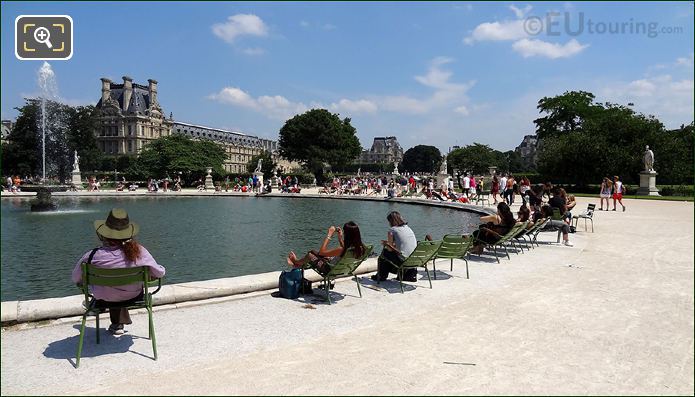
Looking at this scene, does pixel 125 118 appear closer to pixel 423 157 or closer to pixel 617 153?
pixel 423 157

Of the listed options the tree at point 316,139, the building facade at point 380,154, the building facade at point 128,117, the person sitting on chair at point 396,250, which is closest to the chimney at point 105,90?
the building facade at point 128,117

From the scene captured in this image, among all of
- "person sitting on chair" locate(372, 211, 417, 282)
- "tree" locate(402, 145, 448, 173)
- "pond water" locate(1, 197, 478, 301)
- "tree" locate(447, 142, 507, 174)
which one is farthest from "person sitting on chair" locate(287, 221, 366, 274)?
"tree" locate(402, 145, 448, 173)

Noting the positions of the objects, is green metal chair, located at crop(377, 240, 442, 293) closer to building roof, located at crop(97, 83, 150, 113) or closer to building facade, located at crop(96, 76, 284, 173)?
building facade, located at crop(96, 76, 284, 173)

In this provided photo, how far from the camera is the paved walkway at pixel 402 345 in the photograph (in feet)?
14.5

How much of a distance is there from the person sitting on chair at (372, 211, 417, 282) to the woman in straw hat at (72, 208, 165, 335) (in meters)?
3.98

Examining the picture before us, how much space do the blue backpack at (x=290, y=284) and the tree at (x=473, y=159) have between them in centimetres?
9834

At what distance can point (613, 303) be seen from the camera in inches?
283

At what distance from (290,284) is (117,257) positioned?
264 cm

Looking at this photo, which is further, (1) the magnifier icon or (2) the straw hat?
(2) the straw hat

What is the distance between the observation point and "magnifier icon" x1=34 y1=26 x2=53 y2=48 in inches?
160

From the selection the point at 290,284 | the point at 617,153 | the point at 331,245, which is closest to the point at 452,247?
the point at 290,284

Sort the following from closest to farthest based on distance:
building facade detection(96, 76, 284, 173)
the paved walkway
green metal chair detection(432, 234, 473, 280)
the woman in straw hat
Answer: the paved walkway
the woman in straw hat
green metal chair detection(432, 234, 473, 280)
building facade detection(96, 76, 284, 173)

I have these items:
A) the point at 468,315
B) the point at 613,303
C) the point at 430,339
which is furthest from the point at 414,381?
the point at 613,303

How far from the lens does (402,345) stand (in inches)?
213
